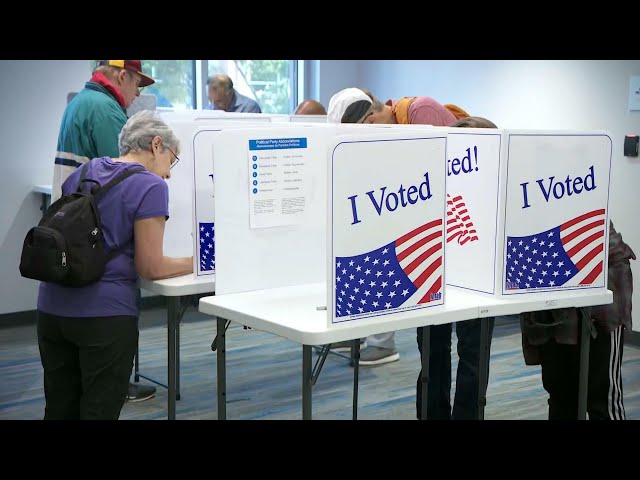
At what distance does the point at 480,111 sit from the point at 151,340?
107 inches

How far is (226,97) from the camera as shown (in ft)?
19.6

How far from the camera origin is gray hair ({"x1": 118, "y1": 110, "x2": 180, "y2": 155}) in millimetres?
2836

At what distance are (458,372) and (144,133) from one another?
59.3 inches

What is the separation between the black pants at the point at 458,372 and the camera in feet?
11.0

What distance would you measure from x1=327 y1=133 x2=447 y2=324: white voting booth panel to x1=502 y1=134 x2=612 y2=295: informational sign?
0.94 ft

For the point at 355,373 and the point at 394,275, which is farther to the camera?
the point at 355,373

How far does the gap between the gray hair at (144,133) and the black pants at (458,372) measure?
1.25 meters

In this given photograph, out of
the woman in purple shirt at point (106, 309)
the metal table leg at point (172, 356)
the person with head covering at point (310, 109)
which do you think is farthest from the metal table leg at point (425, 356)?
the person with head covering at point (310, 109)

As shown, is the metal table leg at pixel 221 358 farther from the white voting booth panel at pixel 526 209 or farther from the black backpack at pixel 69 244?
the white voting booth panel at pixel 526 209

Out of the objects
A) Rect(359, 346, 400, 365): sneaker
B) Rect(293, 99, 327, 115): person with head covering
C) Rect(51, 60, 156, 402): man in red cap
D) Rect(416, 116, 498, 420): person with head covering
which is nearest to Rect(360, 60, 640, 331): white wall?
Rect(293, 99, 327, 115): person with head covering

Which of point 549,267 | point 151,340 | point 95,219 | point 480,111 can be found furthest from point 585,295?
point 480,111

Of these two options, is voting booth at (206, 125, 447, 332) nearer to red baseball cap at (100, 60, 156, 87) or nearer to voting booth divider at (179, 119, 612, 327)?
voting booth divider at (179, 119, 612, 327)

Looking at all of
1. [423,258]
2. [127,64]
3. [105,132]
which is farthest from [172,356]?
[127,64]

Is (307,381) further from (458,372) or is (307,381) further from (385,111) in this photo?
(385,111)
